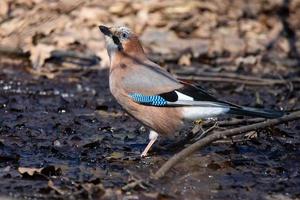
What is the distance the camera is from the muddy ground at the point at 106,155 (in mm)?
5629

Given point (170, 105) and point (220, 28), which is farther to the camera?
point (220, 28)

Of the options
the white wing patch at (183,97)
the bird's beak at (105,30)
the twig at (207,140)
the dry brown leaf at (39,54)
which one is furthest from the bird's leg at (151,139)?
the dry brown leaf at (39,54)

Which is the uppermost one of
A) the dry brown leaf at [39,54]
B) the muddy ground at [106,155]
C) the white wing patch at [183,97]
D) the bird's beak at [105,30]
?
the bird's beak at [105,30]

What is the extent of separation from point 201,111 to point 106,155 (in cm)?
84

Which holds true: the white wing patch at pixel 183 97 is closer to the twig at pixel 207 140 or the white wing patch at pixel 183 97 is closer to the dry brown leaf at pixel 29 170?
the twig at pixel 207 140

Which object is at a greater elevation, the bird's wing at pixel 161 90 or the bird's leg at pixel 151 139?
the bird's wing at pixel 161 90

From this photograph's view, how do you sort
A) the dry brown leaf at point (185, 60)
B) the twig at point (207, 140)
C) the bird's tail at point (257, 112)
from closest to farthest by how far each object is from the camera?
1. the twig at point (207, 140)
2. the bird's tail at point (257, 112)
3. the dry brown leaf at point (185, 60)

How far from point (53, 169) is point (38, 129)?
1.78 metres

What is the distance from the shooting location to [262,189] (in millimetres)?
5859

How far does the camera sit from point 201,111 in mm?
6734

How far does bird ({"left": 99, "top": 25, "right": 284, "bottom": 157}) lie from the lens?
6.69 metres

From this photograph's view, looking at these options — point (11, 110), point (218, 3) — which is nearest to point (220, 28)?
point (218, 3)

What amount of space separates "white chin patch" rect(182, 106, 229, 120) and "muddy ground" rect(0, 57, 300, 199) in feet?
1.10

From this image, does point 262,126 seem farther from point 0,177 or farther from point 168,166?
point 0,177
